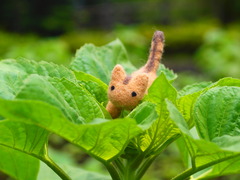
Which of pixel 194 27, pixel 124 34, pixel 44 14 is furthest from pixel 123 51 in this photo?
pixel 44 14

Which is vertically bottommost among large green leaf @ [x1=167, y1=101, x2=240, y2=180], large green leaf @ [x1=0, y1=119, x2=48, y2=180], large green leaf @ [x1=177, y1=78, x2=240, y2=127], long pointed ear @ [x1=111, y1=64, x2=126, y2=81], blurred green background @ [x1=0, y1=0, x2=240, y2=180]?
large green leaf @ [x1=167, y1=101, x2=240, y2=180]

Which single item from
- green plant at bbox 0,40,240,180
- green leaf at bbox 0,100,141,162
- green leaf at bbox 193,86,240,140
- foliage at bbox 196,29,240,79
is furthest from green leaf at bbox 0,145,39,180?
foliage at bbox 196,29,240,79

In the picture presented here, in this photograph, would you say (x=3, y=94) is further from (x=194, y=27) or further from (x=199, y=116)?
(x=194, y=27)

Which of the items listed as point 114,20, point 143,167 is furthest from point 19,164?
point 114,20

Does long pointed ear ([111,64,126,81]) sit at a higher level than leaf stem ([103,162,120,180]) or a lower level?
higher

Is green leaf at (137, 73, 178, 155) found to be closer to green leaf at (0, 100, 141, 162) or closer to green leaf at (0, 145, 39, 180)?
green leaf at (0, 100, 141, 162)
